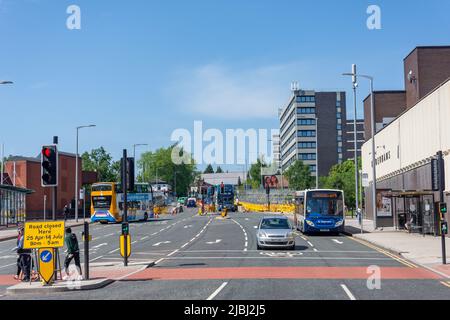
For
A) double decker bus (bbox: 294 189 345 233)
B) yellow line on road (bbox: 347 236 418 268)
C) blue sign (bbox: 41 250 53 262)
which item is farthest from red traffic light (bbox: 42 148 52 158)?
double decker bus (bbox: 294 189 345 233)

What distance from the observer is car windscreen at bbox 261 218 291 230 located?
99.9ft

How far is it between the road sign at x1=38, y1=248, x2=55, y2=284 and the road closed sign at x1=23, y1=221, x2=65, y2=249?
0.29 meters

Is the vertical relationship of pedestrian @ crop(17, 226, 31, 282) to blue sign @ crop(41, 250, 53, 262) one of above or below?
below

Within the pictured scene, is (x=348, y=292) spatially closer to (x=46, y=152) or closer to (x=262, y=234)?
(x=46, y=152)

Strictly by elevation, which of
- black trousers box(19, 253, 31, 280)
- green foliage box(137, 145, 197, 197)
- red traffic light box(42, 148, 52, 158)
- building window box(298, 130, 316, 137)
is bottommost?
black trousers box(19, 253, 31, 280)

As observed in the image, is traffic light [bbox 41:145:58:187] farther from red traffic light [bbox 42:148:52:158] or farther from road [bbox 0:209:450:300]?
road [bbox 0:209:450:300]

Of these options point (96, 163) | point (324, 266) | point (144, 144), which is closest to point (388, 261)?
point (324, 266)

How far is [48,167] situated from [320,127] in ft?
416

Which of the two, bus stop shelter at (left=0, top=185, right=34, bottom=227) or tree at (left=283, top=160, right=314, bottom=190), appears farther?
tree at (left=283, top=160, right=314, bottom=190)

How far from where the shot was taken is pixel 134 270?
22281 millimetres

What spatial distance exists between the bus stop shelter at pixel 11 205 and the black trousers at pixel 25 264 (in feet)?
119

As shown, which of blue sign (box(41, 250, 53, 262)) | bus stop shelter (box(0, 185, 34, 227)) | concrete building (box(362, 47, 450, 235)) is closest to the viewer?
blue sign (box(41, 250, 53, 262))

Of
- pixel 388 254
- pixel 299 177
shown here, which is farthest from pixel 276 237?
pixel 299 177
